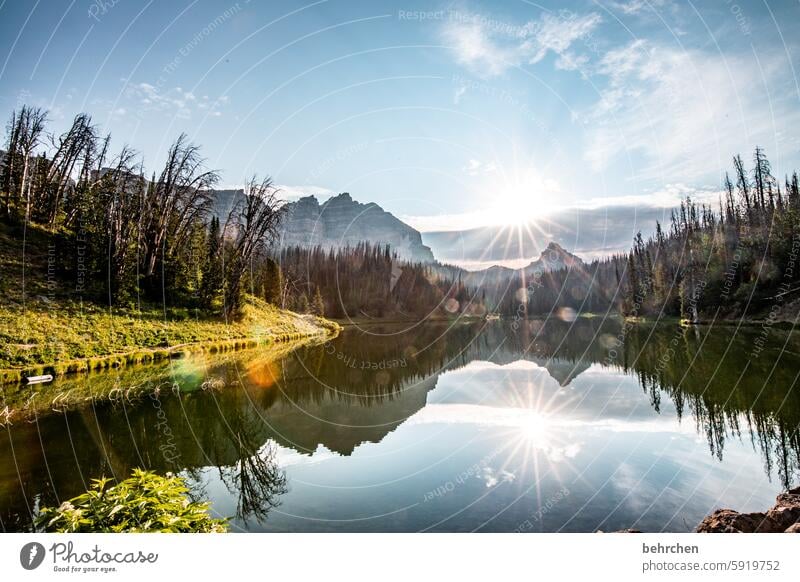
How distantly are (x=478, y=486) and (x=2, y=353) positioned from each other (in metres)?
11.4

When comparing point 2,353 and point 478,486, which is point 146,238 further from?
point 478,486

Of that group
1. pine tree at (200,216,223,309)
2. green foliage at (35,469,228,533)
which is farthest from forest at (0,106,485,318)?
green foliage at (35,469,228,533)

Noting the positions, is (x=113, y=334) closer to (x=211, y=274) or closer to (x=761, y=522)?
(x=211, y=274)

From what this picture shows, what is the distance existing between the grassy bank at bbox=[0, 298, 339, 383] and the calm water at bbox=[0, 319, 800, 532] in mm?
1018

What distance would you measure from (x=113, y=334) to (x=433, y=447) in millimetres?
11362

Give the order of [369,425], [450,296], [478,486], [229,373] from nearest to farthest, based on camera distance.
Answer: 1. [478,486]
2. [369,425]
3. [229,373]
4. [450,296]

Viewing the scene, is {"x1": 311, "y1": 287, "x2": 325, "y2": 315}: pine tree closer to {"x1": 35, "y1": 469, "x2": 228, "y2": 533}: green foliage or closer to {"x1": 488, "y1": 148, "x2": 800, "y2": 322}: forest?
{"x1": 488, "y1": 148, "x2": 800, "y2": 322}: forest

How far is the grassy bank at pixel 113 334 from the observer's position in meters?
10.9

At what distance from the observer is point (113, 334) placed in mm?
13070

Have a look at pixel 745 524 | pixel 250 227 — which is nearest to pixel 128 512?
pixel 745 524

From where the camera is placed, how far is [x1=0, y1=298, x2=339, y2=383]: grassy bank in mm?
10859

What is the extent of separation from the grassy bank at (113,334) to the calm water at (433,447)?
Answer: 1018mm

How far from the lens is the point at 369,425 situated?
301 inches
